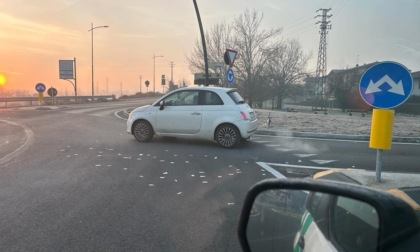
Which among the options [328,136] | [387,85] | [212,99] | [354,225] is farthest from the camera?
[328,136]

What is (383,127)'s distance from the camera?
566 cm

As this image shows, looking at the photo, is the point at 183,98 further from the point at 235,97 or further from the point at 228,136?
the point at 228,136

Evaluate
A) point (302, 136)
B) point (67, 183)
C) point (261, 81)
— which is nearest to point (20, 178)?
point (67, 183)

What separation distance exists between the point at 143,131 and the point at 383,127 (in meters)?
7.39

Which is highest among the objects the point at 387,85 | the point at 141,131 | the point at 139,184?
the point at 387,85

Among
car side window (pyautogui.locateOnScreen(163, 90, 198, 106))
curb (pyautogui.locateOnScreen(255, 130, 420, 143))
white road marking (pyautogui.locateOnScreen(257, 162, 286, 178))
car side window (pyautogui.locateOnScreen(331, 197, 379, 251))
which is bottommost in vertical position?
white road marking (pyautogui.locateOnScreen(257, 162, 286, 178))

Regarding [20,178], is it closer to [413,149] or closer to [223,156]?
[223,156]

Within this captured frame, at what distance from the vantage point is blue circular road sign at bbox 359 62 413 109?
544 centimetres

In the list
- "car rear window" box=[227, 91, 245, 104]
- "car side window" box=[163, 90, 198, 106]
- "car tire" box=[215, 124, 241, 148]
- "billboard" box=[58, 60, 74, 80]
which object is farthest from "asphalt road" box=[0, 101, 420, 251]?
"billboard" box=[58, 60, 74, 80]

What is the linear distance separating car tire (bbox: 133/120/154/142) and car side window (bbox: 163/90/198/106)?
89cm

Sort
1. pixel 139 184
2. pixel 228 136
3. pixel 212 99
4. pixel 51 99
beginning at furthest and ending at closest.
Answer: pixel 51 99 → pixel 212 99 → pixel 228 136 → pixel 139 184

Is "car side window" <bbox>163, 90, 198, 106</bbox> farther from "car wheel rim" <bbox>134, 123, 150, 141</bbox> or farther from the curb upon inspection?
the curb

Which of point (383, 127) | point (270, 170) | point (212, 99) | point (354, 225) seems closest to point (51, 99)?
point (212, 99)

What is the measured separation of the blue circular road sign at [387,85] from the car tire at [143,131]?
7077 mm
